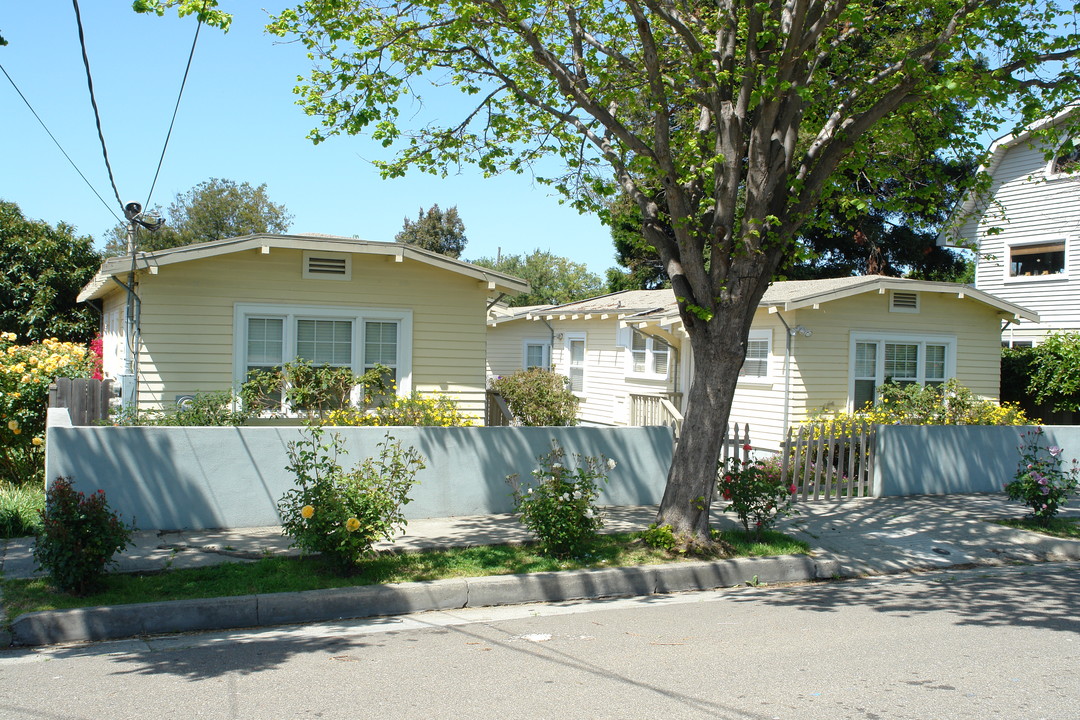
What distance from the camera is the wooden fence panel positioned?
9.55 metres

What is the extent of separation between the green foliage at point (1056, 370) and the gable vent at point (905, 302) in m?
4.19

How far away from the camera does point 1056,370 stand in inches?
755

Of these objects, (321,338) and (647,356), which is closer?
(321,338)

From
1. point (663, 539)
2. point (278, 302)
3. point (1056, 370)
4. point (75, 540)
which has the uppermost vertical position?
point (278, 302)

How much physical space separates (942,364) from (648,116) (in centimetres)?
1032

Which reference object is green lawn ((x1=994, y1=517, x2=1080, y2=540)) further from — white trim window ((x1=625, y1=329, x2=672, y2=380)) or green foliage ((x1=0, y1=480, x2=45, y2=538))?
green foliage ((x1=0, y1=480, x2=45, y2=538))

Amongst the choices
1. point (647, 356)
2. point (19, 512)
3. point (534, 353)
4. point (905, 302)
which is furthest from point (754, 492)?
point (534, 353)

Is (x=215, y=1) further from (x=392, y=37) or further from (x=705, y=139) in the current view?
(x=705, y=139)

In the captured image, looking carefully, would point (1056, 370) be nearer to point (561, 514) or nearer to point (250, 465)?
point (561, 514)

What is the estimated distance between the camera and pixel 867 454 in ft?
42.0

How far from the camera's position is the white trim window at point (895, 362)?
1742cm

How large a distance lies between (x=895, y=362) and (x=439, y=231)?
3542 centimetres

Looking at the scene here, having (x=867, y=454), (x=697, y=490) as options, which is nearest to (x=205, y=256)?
(x=697, y=490)

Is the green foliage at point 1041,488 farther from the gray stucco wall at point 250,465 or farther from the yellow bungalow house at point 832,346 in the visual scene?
the yellow bungalow house at point 832,346
